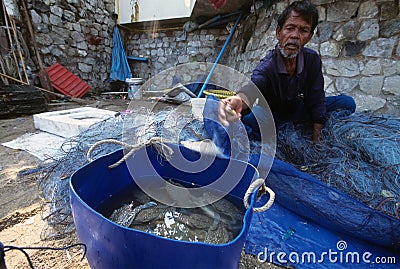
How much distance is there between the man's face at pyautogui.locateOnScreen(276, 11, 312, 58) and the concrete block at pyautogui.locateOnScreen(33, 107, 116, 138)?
1736 mm

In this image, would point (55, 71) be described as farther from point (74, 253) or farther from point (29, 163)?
point (74, 253)

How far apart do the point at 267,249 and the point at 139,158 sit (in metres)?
0.69

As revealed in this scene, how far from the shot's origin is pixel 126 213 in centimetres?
79

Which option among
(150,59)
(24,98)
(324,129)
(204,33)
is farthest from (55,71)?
(324,129)

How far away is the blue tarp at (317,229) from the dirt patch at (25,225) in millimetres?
126

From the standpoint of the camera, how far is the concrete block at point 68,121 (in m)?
2.00

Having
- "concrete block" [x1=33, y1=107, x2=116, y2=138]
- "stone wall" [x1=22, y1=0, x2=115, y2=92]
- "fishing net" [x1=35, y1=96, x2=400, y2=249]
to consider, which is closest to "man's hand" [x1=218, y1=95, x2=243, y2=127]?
"fishing net" [x1=35, y1=96, x2=400, y2=249]

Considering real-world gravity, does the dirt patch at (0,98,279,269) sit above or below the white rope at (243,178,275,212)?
below

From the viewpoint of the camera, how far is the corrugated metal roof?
4.39 meters

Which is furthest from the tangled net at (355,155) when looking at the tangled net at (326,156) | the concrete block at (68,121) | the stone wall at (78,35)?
the stone wall at (78,35)

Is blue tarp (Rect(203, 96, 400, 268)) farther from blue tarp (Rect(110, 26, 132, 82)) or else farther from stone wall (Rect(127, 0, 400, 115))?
blue tarp (Rect(110, 26, 132, 82))

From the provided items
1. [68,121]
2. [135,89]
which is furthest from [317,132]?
[135,89]

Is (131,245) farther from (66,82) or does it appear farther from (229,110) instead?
(66,82)

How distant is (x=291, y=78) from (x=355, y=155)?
582 millimetres
